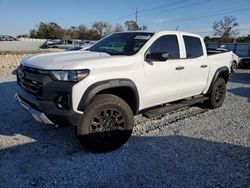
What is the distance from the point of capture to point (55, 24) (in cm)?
8162

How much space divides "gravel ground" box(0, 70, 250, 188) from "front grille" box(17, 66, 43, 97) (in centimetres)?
94

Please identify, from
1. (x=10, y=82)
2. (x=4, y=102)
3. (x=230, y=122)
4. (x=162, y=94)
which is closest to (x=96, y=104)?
(x=162, y=94)

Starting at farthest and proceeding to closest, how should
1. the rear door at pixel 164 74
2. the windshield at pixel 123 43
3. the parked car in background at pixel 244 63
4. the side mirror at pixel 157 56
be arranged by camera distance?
1. the parked car in background at pixel 244 63
2. the windshield at pixel 123 43
3. the rear door at pixel 164 74
4. the side mirror at pixel 157 56

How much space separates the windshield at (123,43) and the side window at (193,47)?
103 centimetres

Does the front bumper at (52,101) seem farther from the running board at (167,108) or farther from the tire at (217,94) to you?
the tire at (217,94)

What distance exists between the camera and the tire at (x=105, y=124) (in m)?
3.73

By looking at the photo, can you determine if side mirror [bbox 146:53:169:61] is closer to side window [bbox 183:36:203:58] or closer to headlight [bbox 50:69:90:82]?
side window [bbox 183:36:203:58]

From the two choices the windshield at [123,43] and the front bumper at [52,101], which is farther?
the windshield at [123,43]

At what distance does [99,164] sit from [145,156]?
Result: 0.72 metres

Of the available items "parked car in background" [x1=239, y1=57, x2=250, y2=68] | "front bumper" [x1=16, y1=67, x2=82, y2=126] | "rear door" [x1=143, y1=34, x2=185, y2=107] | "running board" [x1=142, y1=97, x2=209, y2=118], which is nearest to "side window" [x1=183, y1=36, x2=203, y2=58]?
"rear door" [x1=143, y1=34, x2=185, y2=107]

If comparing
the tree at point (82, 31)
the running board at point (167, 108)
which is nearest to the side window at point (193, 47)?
the running board at point (167, 108)

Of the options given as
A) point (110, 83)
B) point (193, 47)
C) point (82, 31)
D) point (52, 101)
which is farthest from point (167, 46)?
point (82, 31)

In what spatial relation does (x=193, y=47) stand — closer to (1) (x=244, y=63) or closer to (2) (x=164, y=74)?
(2) (x=164, y=74)

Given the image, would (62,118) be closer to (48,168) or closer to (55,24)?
(48,168)
